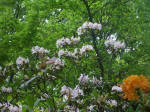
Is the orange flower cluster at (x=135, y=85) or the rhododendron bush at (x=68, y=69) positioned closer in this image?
the orange flower cluster at (x=135, y=85)

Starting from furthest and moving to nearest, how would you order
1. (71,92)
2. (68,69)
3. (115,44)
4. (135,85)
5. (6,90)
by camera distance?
(68,69) → (115,44) → (71,92) → (6,90) → (135,85)

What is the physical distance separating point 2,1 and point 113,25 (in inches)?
258

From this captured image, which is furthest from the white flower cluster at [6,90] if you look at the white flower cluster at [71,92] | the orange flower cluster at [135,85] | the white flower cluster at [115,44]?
the white flower cluster at [115,44]

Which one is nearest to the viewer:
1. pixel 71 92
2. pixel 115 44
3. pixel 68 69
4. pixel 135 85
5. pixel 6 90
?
pixel 135 85

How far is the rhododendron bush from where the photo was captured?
1784mm

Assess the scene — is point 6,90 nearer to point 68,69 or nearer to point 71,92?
point 71,92

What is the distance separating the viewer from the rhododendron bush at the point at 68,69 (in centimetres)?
178

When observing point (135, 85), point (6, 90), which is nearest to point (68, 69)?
point (6, 90)

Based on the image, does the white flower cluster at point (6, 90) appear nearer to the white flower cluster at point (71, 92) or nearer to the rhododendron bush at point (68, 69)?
the rhododendron bush at point (68, 69)

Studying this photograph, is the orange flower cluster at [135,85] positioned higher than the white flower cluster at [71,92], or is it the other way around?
the white flower cluster at [71,92]

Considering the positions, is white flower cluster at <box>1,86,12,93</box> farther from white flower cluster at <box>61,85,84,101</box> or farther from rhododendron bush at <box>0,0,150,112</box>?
white flower cluster at <box>61,85,84,101</box>

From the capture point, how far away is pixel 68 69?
17.2 ft

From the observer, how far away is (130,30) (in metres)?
7.36

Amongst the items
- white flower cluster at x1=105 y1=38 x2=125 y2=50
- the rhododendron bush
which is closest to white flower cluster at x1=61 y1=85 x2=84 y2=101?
the rhododendron bush
